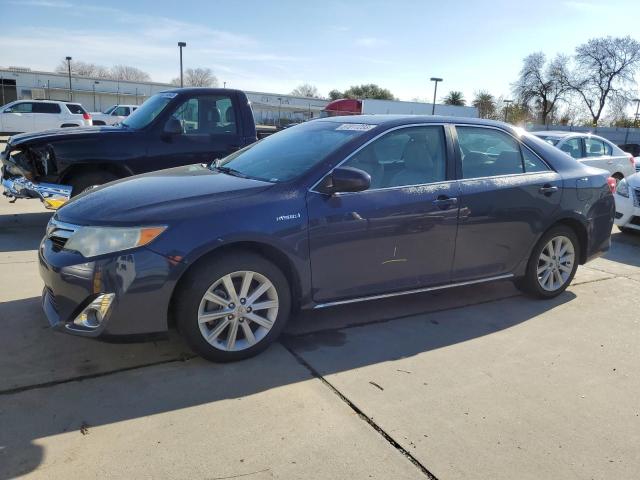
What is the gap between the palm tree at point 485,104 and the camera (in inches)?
2592

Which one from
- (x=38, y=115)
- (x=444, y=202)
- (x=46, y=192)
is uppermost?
(x=38, y=115)

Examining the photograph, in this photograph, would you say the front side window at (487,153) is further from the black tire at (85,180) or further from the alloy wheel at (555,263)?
the black tire at (85,180)

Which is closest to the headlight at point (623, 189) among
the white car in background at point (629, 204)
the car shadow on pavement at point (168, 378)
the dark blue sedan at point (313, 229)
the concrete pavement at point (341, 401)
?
the white car in background at point (629, 204)

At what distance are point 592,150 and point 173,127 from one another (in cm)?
934

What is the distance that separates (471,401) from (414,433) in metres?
0.54

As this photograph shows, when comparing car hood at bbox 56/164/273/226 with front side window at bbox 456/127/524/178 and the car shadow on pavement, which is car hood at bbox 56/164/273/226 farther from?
front side window at bbox 456/127/524/178

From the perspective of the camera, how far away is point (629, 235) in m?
8.88

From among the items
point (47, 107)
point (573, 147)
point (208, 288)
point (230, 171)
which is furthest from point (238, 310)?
point (47, 107)

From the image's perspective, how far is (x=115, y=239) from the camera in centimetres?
312

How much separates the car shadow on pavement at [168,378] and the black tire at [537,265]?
58 centimetres

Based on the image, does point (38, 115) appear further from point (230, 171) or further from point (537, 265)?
point (537, 265)

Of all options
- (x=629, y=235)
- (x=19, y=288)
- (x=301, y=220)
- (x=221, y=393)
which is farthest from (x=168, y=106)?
(x=629, y=235)

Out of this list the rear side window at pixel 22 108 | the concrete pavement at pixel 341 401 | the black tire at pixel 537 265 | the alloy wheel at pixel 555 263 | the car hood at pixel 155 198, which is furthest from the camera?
the rear side window at pixel 22 108

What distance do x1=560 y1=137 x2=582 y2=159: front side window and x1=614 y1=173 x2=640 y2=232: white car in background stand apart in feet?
7.96
